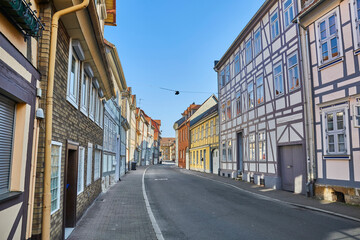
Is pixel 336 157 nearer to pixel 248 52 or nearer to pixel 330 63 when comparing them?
pixel 330 63

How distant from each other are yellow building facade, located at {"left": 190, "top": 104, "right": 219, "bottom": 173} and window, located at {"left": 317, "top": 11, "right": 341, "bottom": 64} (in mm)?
16255

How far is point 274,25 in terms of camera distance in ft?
53.8

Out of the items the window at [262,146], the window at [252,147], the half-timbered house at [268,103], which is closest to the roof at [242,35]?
the half-timbered house at [268,103]

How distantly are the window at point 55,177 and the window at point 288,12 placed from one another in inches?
511

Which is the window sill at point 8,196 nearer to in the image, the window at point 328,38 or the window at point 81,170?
the window at point 81,170

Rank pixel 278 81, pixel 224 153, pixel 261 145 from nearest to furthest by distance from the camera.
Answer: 1. pixel 278 81
2. pixel 261 145
3. pixel 224 153

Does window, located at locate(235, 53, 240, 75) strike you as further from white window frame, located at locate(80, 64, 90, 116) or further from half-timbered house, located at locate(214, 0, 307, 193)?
white window frame, located at locate(80, 64, 90, 116)

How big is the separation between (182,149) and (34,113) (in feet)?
149

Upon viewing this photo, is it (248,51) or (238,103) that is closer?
(248,51)

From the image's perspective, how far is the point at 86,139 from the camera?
8.84 meters

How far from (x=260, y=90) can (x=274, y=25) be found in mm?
3759

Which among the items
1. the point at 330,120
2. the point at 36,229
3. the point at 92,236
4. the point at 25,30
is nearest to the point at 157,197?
the point at 92,236

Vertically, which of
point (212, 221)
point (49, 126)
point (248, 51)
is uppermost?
point (248, 51)

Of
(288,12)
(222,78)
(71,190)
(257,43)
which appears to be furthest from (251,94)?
(71,190)
